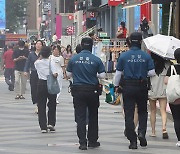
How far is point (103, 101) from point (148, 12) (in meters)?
6.55

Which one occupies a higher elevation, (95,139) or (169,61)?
(169,61)

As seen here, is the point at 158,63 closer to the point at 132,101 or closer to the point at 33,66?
the point at 132,101

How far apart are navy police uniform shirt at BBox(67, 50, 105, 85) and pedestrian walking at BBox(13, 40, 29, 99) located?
10620mm

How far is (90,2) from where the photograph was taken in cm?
4794

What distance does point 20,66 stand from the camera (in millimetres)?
22359

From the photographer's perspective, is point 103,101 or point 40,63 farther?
point 103,101

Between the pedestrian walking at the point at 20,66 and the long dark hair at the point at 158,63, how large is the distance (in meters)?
10.0

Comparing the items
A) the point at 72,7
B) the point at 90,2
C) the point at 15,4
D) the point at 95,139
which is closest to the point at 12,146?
the point at 95,139

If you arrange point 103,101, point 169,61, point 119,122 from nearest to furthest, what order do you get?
point 169,61 < point 119,122 < point 103,101

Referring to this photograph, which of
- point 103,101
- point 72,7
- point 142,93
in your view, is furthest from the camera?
point 72,7

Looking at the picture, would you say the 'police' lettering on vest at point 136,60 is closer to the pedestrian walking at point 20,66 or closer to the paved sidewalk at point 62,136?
the paved sidewalk at point 62,136

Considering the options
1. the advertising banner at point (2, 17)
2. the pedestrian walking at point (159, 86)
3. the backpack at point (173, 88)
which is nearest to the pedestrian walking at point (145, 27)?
the pedestrian walking at point (159, 86)

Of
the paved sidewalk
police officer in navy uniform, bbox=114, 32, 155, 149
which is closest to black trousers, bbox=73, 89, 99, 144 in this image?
the paved sidewalk

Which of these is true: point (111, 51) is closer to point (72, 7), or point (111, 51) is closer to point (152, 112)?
point (152, 112)
